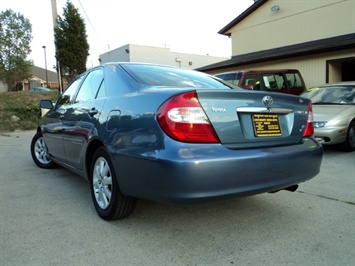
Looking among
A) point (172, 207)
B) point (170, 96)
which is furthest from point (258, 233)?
point (170, 96)

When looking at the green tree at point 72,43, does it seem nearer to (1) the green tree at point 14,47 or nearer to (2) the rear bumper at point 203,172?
(1) the green tree at point 14,47

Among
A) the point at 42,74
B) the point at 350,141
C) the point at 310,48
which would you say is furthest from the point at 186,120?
the point at 42,74

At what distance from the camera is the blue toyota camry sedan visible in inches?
85.9

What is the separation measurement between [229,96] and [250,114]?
0.22 meters

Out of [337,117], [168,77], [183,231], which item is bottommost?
[183,231]

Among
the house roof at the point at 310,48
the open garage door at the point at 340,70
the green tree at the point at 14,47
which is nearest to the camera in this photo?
the house roof at the point at 310,48

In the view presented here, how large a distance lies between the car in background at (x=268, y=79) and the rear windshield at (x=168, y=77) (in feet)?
16.4

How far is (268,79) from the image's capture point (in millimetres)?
9273

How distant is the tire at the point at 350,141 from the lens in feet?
20.4

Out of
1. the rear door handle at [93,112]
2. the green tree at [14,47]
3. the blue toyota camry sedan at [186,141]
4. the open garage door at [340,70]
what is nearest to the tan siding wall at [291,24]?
→ the open garage door at [340,70]

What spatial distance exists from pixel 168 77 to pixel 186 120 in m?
1.01

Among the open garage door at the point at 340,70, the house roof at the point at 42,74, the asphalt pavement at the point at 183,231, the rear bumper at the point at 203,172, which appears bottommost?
the asphalt pavement at the point at 183,231

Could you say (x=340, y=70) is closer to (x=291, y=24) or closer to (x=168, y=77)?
(x=291, y=24)

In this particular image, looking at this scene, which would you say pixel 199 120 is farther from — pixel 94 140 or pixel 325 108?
pixel 325 108
